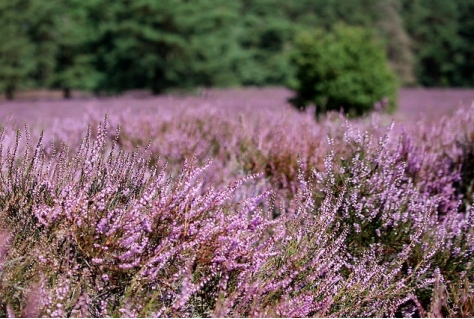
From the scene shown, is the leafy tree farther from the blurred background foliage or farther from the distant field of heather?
the distant field of heather

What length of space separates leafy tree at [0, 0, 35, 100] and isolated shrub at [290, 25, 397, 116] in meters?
22.4

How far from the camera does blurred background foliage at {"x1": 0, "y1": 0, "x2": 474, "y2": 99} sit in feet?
104

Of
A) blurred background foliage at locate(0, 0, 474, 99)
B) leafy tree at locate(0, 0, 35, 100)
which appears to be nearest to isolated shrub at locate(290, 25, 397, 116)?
blurred background foliage at locate(0, 0, 474, 99)

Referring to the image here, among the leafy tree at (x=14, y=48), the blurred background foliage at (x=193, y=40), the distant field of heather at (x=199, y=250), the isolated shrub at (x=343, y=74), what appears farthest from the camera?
A: the blurred background foliage at (x=193, y=40)

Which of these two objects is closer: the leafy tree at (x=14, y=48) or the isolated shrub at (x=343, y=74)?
the isolated shrub at (x=343, y=74)

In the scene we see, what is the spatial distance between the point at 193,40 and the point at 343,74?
71.1ft

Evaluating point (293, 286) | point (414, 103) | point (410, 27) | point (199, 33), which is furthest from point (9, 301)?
point (410, 27)

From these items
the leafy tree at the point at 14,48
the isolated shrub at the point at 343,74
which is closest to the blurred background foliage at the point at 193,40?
the leafy tree at the point at 14,48

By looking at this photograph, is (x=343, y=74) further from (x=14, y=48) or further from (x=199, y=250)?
(x=14, y=48)

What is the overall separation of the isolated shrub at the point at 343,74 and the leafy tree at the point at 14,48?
884 inches

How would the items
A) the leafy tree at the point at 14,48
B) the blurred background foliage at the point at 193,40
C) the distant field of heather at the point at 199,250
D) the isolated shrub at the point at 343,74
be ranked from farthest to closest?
1. the blurred background foliage at the point at 193,40
2. the leafy tree at the point at 14,48
3. the isolated shrub at the point at 343,74
4. the distant field of heather at the point at 199,250

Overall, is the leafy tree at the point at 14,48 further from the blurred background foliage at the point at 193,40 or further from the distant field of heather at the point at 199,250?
the distant field of heather at the point at 199,250

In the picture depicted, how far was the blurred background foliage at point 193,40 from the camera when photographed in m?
31.8

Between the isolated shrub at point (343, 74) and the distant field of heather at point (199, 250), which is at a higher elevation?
the isolated shrub at point (343, 74)
